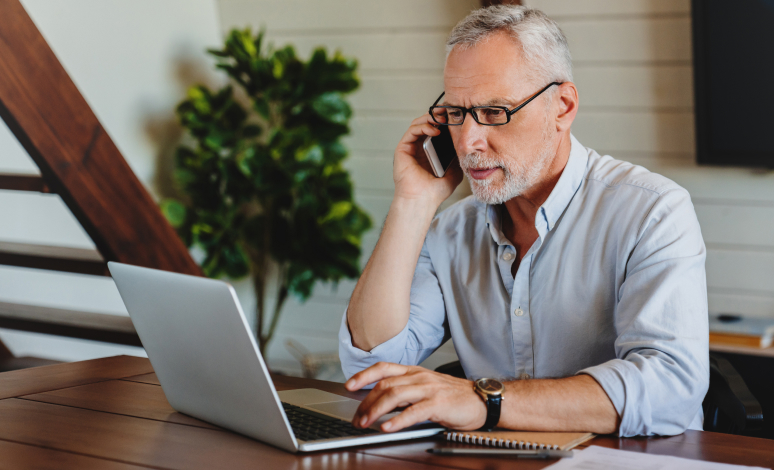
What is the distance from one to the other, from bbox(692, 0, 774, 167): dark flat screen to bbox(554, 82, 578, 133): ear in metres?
1.12

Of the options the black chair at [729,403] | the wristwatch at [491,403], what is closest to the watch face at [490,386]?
the wristwatch at [491,403]

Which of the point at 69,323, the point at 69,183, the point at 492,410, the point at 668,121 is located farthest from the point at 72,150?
the point at 668,121

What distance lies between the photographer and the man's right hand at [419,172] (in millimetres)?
1581

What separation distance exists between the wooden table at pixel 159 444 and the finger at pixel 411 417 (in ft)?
0.09

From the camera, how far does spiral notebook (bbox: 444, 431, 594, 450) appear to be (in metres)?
0.96

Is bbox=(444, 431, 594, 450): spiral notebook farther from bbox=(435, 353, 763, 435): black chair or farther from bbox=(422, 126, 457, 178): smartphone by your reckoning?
bbox=(422, 126, 457, 178): smartphone

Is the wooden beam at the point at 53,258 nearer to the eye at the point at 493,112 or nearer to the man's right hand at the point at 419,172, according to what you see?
the man's right hand at the point at 419,172

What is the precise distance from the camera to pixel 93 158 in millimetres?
2012

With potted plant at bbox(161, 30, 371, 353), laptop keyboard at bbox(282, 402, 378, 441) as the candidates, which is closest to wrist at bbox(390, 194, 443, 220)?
laptop keyboard at bbox(282, 402, 378, 441)

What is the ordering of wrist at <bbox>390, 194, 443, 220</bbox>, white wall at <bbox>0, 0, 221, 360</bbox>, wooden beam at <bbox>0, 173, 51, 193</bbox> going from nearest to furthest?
wrist at <bbox>390, 194, 443, 220</bbox>
wooden beam at <bbox>0, 173, 51, 193</bbox>
white wall at <bbox>0, 0, 221, 360</bbox>

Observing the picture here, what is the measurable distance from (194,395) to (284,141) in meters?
1.96

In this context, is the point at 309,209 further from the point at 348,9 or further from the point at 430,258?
the point at 430,258

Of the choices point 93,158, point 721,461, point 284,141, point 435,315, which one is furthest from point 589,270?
point 284,141

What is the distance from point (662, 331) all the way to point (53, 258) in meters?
1.69
